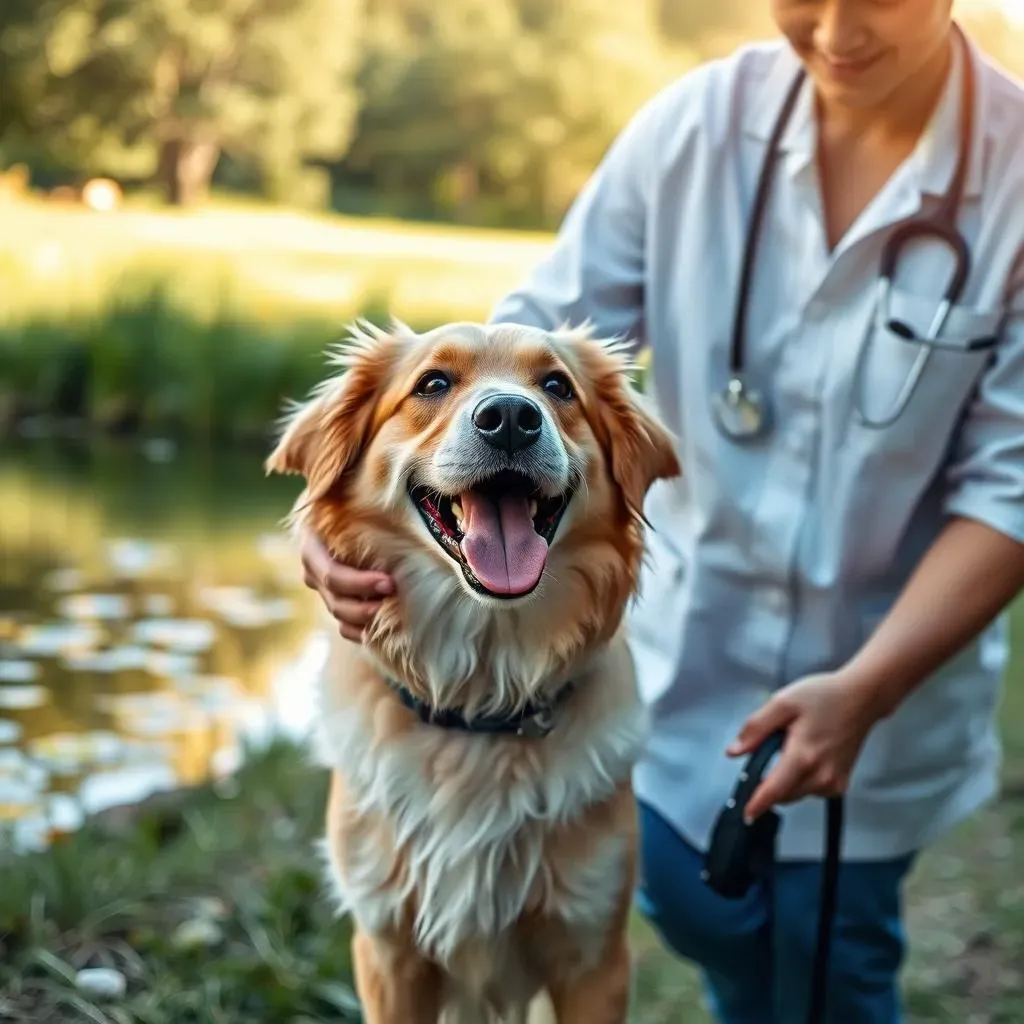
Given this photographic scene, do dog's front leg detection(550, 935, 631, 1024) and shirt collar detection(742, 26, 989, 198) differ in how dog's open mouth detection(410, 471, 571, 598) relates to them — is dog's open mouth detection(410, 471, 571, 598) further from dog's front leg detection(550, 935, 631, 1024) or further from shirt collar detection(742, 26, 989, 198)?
shirt collar detection(742, 26, 989, 198)

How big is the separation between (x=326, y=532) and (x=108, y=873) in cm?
157

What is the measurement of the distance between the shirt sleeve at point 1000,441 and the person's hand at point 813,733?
1.07 ft

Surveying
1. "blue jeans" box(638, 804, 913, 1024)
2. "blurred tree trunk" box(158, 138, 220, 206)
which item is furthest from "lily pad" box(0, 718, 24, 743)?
"blurred tree trunk" box(158, 138, 220, 206)

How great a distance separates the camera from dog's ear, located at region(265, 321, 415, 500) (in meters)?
1.97

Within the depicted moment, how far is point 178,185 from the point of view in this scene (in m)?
19.5

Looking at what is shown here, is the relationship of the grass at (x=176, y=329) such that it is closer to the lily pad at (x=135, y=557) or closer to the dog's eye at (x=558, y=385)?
the lily pad at (x=135, y=557)

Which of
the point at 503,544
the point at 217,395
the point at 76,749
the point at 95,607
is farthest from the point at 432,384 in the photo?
the point at 217,395

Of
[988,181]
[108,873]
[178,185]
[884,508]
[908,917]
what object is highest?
[988,181]

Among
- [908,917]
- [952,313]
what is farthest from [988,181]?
[908,917]

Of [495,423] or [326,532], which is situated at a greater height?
[495,423]

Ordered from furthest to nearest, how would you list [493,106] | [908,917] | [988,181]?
[493,106] → [908,917] → [988,181]

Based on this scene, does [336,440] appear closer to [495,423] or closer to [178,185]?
[495,423]

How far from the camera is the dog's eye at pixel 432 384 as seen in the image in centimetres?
195

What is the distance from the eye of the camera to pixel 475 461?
1.80 metres
